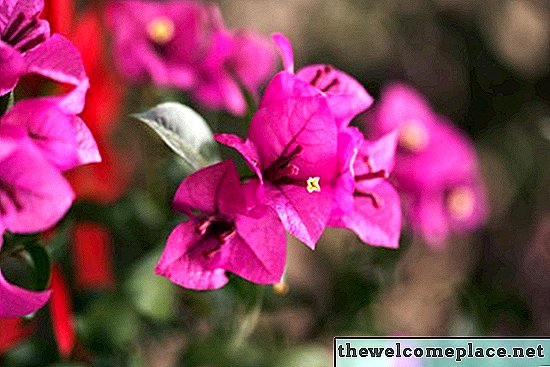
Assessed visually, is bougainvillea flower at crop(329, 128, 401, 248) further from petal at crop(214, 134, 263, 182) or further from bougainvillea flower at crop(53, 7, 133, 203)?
bougainvillea flower at crop(53, 7, 133, 203)

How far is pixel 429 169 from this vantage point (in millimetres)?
Answer: 1026

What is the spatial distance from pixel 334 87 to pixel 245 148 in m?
0.10

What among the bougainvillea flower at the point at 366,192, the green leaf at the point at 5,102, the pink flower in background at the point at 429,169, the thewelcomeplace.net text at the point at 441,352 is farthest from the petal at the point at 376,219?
the pink flower in background at the point at 429,169

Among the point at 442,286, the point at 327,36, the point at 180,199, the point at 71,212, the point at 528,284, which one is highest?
the point at 180,199

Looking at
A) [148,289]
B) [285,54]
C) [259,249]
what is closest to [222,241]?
[259,249]

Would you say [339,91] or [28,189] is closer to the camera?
[28,189]

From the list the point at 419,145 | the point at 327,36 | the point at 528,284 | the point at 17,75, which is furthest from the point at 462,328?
the point at 327,36

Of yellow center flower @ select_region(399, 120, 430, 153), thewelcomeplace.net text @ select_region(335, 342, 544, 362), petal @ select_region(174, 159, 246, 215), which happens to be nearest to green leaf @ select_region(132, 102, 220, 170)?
petal @ select_region(174, 159, 246, 215)

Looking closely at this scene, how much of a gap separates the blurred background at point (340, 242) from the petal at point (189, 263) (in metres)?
0.11

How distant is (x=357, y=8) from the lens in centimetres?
169

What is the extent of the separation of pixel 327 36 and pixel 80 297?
35.4 inches

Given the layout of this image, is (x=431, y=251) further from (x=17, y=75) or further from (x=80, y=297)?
(x=17, y=75)

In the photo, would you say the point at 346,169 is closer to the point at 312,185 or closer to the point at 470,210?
the point at 312,185

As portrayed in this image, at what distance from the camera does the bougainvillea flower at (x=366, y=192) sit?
594 mm
